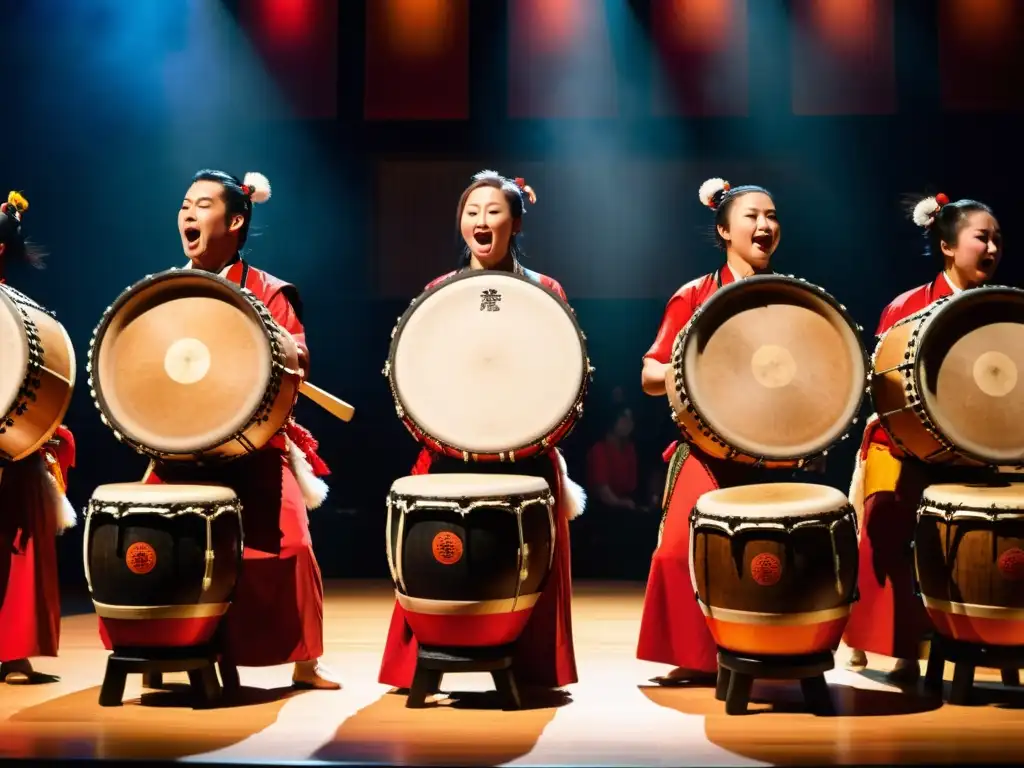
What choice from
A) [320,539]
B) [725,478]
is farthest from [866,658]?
[320,539]

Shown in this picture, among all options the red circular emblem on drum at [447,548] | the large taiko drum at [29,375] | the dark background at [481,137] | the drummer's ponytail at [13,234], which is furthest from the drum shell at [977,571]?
the dark background at [481,137]

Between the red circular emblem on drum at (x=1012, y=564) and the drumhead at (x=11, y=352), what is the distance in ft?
8.57

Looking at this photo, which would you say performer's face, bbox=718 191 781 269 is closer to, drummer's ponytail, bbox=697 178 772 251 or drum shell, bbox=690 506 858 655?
drummer's ponytail, bbox=697 178 772 251

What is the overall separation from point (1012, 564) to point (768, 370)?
2.57 ft

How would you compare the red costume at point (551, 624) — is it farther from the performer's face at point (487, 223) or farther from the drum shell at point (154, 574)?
the drum shell at point (154, 574)

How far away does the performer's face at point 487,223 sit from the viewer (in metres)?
3.31

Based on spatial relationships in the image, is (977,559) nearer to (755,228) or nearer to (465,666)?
(755,228)

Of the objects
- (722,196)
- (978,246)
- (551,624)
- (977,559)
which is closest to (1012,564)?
(977,559)

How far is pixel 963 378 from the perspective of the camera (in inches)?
125

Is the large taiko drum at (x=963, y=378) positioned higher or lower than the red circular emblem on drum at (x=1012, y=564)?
higher

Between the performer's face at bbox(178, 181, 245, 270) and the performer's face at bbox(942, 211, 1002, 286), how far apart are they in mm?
2219

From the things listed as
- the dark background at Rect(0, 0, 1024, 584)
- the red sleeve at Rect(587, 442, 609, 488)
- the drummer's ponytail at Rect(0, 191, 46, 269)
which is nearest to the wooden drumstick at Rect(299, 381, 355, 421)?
the drummer's ponytail at Rect(0, 191, 46, 269)

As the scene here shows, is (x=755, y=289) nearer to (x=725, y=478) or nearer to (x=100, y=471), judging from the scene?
(x=725, y=478)

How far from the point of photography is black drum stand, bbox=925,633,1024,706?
300cm
